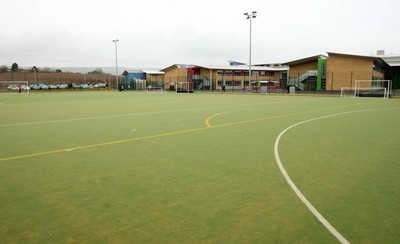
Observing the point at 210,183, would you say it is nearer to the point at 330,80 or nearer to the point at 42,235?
the point at 42,235

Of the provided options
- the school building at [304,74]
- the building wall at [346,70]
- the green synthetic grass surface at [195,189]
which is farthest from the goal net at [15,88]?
the green synthetic grass surface at [195,189]

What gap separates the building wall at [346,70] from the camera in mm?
42812

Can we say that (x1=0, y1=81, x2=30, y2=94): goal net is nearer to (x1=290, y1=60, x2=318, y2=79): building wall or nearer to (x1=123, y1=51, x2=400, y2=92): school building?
(x1=123, y1=51, x2=400, y2=92): school building

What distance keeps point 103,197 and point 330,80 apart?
4724 centimetres

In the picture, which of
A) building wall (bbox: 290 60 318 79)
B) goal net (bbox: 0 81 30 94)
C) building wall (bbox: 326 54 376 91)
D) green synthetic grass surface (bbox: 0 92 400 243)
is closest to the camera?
green synthetic grass surface (bbox: 0 92 400 243)

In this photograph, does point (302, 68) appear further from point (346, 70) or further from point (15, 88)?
point (15, 88)

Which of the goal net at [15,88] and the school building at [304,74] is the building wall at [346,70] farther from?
the goal net at [15,88]

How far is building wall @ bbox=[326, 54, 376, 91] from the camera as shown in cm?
4281

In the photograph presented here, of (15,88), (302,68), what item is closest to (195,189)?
(302,68)

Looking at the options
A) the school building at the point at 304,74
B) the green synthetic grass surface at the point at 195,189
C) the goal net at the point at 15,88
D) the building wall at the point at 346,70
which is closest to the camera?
the green synthetic grass surface at the point at 195,189

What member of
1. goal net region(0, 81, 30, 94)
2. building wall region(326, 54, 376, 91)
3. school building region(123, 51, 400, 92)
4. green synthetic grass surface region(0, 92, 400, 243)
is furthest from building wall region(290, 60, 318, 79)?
goal net region(0, 81, 30, 94)

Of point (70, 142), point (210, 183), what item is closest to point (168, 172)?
point (210, 183)

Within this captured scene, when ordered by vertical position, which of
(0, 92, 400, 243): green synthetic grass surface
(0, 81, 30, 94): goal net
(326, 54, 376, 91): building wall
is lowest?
(0, 92, 400, 243): green synthetic grass surface

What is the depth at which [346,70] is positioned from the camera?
4428cm
